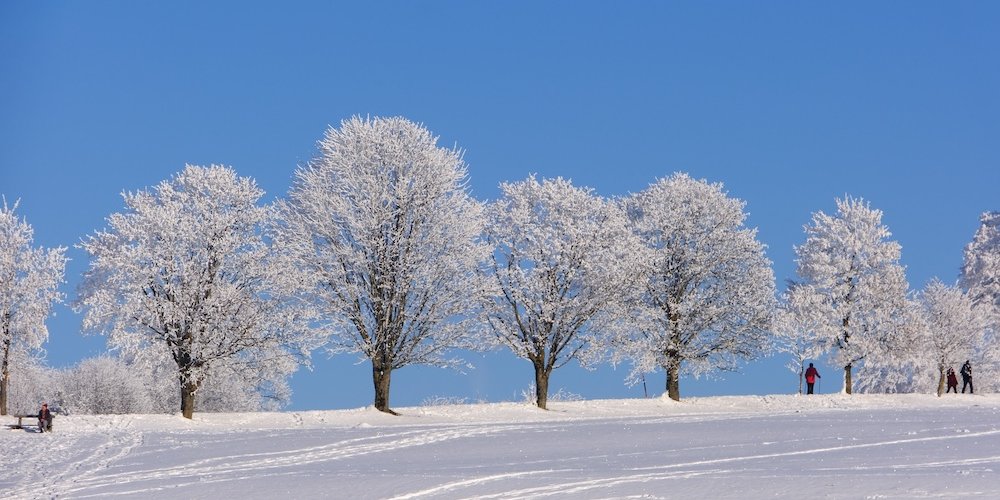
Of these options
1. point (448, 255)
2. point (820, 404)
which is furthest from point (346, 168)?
point (820, 404)

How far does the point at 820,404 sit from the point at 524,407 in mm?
13077

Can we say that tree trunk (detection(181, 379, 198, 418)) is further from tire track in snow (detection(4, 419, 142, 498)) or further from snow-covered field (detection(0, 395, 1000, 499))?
tire track in snow (detection(4, 419, 142, 498))

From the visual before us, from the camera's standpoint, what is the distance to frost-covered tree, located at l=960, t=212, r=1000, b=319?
62.5 m

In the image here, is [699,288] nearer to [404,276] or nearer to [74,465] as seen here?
[404,276]

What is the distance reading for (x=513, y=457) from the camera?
22266 mm

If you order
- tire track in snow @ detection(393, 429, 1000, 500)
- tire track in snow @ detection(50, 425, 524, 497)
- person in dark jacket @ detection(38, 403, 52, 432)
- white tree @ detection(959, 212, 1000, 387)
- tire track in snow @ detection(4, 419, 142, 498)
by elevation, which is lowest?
tire track in snow @ detection(4, 419, 142, 498)

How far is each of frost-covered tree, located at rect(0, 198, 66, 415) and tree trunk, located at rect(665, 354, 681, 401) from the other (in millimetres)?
26916

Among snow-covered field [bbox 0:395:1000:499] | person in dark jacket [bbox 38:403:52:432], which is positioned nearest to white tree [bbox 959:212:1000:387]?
snow-covered field [bbox 0:395:1000:499]

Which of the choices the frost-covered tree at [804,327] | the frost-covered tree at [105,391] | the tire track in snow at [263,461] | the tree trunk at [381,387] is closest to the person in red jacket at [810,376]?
the frost-covered tree at [804,327]

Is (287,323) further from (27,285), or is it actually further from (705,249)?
(705,249)

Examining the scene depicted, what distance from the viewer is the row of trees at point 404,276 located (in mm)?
38906

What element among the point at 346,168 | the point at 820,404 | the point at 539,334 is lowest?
the point at 820,404

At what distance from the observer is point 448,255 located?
132 ft

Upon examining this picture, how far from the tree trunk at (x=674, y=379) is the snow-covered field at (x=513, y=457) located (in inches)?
366
